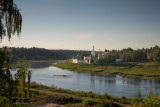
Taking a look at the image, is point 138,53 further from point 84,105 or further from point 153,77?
point 84,105

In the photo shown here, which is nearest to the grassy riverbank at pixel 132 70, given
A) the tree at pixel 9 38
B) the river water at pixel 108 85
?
the river water at pixel 108 85

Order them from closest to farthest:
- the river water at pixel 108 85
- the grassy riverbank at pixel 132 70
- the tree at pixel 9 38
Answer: the tree at pixel 9 38, the river water at pixel 108 85, the grassy riverbank at pixel 132 70

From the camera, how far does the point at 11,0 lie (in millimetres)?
6293

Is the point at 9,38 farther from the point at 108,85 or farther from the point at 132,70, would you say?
the point at 132,70

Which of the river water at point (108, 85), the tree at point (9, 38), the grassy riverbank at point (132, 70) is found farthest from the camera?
the grassy riverbank at point (132, 70)

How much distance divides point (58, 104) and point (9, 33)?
1583 cm

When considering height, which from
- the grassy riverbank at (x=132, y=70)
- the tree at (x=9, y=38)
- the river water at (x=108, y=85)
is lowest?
the river water at (x=108, y=85)

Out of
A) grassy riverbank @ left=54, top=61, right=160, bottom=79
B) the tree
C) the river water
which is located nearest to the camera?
the tree

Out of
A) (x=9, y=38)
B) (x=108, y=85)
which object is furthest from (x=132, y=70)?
(x=9, y=38)

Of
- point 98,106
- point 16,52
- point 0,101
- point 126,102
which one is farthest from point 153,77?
point 16,52

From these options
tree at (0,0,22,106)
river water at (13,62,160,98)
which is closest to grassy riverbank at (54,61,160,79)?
river water at (13,62,160,98)

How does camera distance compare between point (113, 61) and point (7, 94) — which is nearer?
point (7, 94)

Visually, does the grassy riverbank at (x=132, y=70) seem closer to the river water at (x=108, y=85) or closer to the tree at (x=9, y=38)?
the river water at (x=108, y=85)

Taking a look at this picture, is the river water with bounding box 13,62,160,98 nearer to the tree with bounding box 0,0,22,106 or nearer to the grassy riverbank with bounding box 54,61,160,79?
the grassy riverbank with bounding box 54,61,160,79
